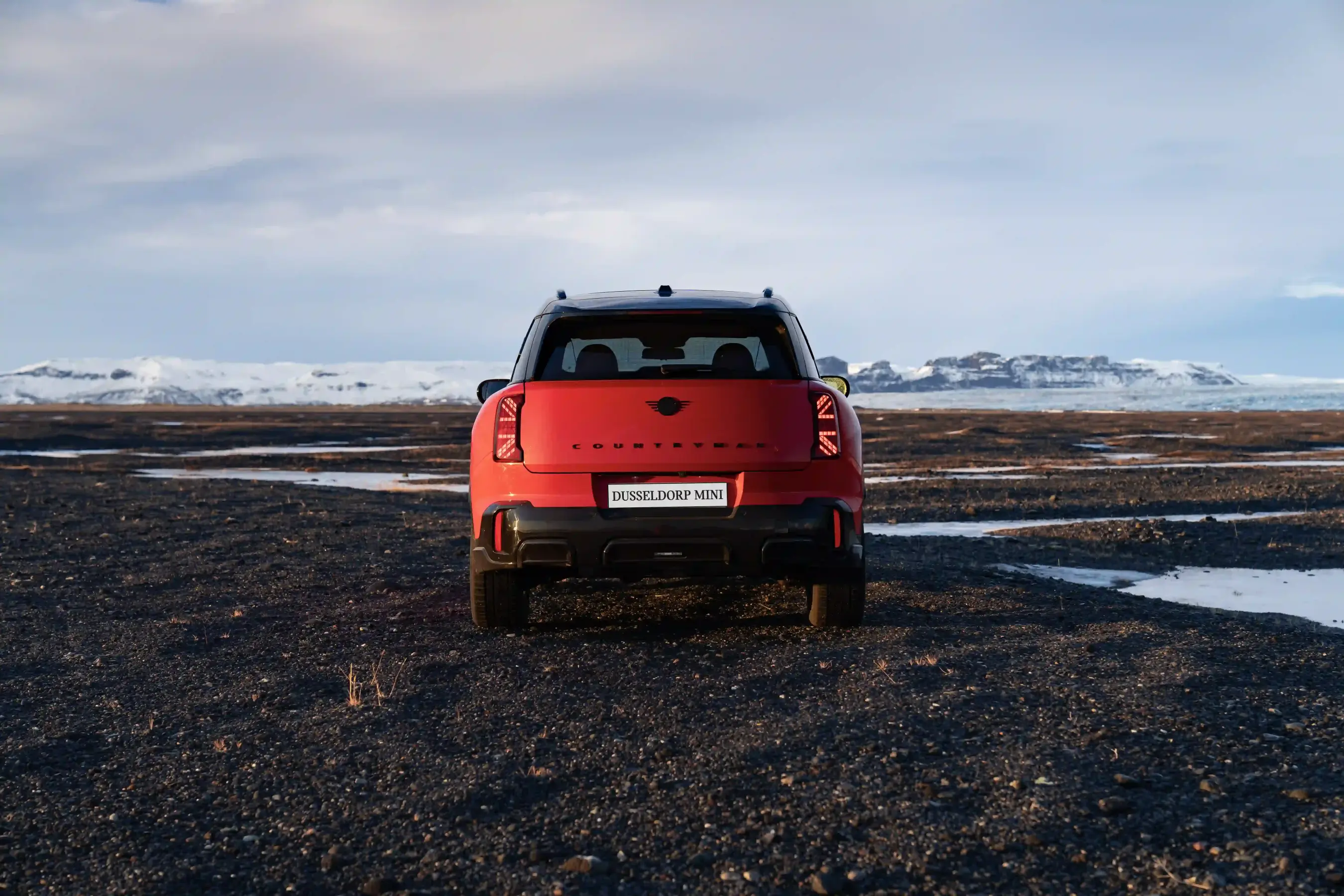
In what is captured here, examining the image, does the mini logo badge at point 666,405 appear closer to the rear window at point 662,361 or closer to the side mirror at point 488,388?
the rear window at point 662,361

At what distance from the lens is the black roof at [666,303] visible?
5953mm

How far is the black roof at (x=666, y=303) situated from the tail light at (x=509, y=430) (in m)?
0.60

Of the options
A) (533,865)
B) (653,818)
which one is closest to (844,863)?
(653,818)

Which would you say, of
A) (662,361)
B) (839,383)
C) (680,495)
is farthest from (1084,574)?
(680,495)

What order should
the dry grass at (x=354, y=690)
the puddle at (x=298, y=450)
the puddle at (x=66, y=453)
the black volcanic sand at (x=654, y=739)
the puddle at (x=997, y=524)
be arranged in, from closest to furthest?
the black volcanic sand at (x=654, y=739), the dry grass at (x=354, y=690), the puddle at (x=997, y=524), the puddle at (x=66, y=453), the puddle at (x=298, y=450)

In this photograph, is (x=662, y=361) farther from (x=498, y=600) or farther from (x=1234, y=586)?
(x=1234, y=586)

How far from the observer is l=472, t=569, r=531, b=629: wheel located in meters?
6.43

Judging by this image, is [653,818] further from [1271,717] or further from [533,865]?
[1271,717]

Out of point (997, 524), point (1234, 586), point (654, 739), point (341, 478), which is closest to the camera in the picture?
point (654, 739)

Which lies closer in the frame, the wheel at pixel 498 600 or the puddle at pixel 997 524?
the wheel at pixel 498 600

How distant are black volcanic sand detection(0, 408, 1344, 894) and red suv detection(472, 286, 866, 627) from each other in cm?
63

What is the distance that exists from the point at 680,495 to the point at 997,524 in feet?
34.5

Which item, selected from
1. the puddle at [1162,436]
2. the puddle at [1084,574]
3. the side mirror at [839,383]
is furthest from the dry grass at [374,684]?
the puddle at [1162,436]

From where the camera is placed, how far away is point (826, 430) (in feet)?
19.2
